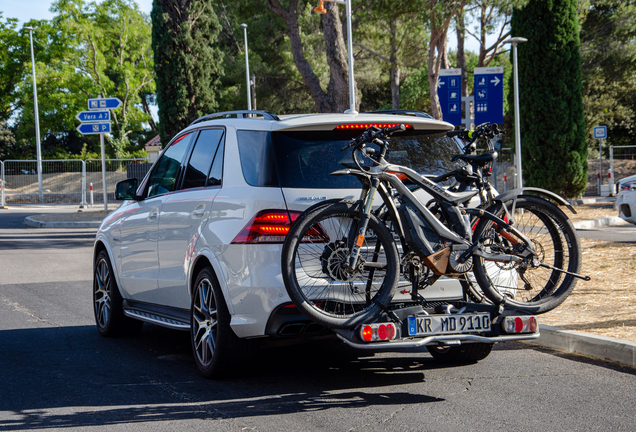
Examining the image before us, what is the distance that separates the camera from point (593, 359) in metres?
5.84

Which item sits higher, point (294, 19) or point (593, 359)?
point (294, 19)

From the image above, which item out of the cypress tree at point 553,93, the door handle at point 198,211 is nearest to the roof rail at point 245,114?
the door handle at point 198,211

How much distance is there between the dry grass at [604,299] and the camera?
6.54 meters

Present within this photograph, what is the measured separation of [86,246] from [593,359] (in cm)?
1415

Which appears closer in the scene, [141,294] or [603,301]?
[141,294]

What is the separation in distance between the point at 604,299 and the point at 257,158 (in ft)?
15.8

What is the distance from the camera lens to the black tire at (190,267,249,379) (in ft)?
16.4

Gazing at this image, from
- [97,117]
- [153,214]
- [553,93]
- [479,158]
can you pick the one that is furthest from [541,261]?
[553,93]

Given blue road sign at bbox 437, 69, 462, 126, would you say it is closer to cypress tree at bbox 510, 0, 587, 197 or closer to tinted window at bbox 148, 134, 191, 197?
cypress tree at bbox 510, 0, 587, 197

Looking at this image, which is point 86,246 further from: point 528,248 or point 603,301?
point 528,248

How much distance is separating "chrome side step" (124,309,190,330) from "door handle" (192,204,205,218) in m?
0.86

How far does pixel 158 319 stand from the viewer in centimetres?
607

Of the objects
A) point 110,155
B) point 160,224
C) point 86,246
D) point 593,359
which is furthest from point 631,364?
point 110,155

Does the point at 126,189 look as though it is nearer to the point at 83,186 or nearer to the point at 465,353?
the point at 465,353
